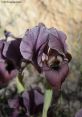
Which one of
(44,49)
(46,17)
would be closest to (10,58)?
(44,49)

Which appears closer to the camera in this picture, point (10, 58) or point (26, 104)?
point (10, 58)

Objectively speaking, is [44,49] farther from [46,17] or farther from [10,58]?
[46,17]

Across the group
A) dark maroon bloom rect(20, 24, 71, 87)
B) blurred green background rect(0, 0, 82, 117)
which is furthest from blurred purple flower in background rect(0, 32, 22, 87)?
blurred green background rect(0, 0, 82, 117)

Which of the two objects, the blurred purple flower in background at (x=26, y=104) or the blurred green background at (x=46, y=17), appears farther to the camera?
the blurred green background at (x=46, y=17)

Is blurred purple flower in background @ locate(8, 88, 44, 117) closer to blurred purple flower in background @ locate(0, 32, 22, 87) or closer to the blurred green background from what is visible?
blurred purple flower in background @ locate(0, 32, 22, 87)

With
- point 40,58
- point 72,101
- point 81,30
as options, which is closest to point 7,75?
point 40,58

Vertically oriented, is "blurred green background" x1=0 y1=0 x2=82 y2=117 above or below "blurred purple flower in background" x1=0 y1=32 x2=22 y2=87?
below

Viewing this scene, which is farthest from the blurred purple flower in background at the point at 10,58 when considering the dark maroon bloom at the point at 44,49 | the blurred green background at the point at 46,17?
the blurred green background at the point at 46,17

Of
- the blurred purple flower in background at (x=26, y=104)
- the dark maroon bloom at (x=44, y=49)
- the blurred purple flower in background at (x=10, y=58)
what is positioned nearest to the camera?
the dark maroon bloom at (x=44, y=49)

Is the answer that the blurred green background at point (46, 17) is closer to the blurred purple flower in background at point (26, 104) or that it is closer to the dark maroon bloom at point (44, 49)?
the blurred purple flower in background at point (26, 104)
